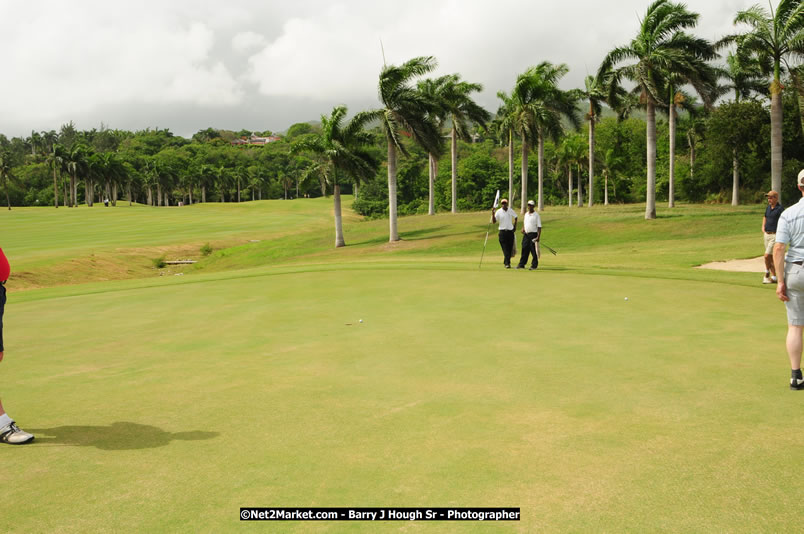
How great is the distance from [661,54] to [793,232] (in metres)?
38.7

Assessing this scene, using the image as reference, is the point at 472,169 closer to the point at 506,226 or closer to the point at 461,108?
the point at 461,108

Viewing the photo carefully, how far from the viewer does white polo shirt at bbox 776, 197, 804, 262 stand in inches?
267

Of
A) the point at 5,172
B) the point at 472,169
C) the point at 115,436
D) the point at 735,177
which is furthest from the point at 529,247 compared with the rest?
the point at 5,172

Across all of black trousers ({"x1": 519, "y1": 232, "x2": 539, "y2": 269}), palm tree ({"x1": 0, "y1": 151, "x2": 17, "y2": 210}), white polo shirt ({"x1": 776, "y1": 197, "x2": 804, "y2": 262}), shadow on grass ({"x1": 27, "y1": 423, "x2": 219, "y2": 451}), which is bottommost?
shadow on grass ({"x1": 27, "y1": 423, "x2": 219, "y2": 451})

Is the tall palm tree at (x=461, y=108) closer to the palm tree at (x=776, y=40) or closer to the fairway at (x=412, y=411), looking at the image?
the palm tree at (x=776, y=40)

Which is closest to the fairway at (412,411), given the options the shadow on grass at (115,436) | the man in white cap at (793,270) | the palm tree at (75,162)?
the shadow on grass at (115,436)

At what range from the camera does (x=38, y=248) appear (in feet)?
155

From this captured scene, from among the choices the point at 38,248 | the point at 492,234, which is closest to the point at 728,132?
the point at 492,234

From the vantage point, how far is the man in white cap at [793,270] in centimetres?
675

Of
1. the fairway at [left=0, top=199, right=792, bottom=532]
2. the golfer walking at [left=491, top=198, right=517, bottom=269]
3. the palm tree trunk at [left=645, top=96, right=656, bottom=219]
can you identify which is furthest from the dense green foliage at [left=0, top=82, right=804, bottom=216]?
the fairway at [left=0, top=199, right=792, bottom=532]

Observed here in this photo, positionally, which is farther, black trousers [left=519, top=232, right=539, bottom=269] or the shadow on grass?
black trousers [left=519, top=232, right=539, bottom=269]

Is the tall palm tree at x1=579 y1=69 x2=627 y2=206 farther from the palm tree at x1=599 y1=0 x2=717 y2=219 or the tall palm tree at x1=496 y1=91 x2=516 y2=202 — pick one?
the tall palm tree at x1=496 y1=91 x2=516 y2=202

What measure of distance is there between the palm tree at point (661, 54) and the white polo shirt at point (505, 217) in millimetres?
24734

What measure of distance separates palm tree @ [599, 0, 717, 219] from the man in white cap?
124 ft
